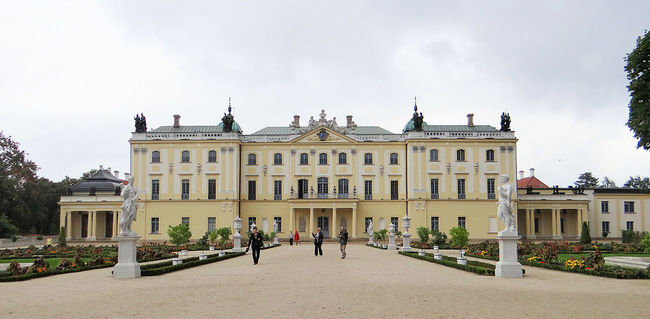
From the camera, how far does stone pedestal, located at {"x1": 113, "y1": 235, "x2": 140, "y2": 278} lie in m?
15.4

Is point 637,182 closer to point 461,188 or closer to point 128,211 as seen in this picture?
point 461,188

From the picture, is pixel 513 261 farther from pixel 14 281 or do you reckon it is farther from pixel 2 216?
pixel 2 216

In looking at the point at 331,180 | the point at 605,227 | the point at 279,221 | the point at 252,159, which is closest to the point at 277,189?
the point at 279,221

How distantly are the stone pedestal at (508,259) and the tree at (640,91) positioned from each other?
1138 centimetres

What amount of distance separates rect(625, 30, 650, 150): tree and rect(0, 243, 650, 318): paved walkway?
35.0 feet

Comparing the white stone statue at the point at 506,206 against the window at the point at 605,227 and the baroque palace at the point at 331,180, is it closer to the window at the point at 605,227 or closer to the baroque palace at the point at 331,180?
the baroque palace at the point at 331,180

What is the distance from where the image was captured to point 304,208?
5031 cm

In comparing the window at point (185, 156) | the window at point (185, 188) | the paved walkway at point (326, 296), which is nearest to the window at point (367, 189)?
the window at point (185, 188)

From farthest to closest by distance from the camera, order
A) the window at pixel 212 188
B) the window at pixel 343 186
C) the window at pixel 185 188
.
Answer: the window at pixel 343 186 → the window at pixel 185 188 → the window at pixel 212 188

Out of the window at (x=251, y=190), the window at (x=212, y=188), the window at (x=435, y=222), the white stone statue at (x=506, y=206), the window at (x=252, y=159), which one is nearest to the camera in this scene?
the white stone statue at (x=506, y=206)

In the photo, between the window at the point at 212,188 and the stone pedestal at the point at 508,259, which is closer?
the stone pedestal at the point at 508,259

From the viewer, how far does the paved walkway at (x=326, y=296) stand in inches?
373

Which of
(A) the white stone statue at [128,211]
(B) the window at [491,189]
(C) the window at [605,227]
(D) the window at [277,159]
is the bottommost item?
(C) the window at [605,227]

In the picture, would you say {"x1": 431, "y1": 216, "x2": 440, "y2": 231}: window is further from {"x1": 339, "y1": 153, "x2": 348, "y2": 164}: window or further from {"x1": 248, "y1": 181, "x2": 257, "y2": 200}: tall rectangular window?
{"x1": 248, "y1": 181, "x2": 257, "y2": 200}: tall rectangular window
